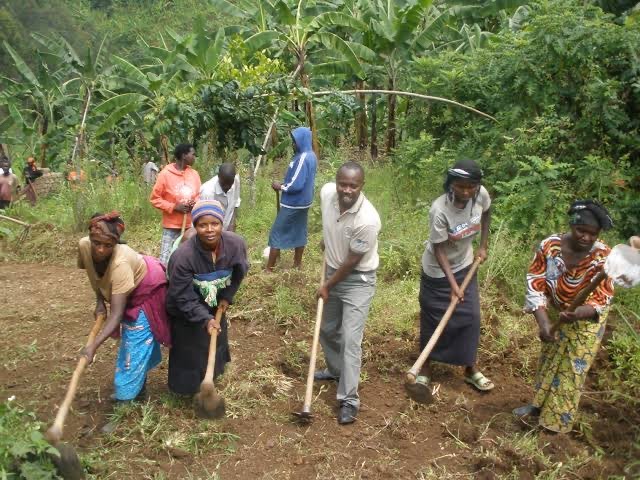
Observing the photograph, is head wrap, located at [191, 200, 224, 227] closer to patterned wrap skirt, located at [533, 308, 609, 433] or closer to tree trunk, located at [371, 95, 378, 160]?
patterned wrap skirt, located at [533, 308, 609, 433]

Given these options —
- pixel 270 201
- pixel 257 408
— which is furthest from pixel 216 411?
pixel 270 201

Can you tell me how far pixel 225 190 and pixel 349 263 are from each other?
241cm

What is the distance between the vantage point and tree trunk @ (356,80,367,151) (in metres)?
11.6

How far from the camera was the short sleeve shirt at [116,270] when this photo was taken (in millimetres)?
3352

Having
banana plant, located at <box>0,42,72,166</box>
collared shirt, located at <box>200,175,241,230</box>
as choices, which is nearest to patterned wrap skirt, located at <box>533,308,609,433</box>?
collared shirt, located at <box>200,175,241,230</box>

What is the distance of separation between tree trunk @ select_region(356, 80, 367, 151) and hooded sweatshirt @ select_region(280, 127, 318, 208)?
5.74 meters

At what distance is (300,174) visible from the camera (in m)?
6.04

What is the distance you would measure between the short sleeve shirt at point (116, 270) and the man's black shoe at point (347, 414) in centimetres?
151

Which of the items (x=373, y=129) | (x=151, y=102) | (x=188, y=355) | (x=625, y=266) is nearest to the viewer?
(x=625, y=266)

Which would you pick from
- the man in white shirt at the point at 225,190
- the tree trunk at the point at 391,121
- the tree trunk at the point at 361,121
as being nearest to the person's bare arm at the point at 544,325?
the man in white shirt at the point at 225,190

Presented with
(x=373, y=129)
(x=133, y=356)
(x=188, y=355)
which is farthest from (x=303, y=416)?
(x=373, y=129)

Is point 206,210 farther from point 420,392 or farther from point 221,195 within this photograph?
point 221,195

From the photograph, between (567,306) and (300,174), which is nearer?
(567,306)

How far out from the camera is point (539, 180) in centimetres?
598
